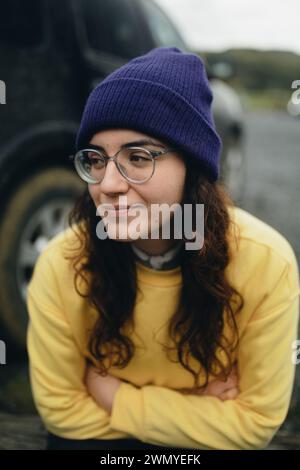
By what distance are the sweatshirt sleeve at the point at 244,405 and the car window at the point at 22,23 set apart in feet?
5.97

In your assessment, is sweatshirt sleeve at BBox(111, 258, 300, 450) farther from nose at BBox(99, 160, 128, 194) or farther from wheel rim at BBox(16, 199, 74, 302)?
wheel rim at BBox(16, 199, 74, 302)

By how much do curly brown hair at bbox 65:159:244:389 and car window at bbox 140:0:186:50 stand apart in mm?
2233

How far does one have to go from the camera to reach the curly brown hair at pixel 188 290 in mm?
1657

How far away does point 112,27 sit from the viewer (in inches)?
136

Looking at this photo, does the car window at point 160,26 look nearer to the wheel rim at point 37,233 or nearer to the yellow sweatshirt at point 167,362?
the wheel rim at point 37,233

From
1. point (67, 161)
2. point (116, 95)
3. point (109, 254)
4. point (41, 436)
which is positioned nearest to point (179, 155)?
point (116, 95)

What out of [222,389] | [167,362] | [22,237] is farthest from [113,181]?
[22,237]

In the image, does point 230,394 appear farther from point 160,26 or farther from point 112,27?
point 160,26

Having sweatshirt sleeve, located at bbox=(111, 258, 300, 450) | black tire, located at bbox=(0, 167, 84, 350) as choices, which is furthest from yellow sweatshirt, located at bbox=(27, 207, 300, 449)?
black tire, located at bbox=(0, 167, 84, 350)

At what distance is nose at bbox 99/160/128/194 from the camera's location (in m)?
1.52

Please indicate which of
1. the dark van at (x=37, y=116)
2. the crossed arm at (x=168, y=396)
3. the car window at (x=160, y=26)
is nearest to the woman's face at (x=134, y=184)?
the crossed arm at (x=168, y=396)

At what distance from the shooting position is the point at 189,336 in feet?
5.60

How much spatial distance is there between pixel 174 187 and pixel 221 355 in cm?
56
